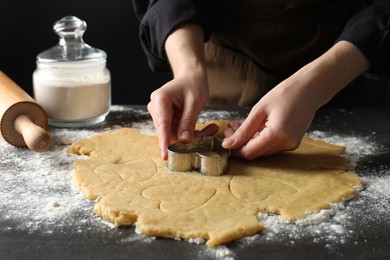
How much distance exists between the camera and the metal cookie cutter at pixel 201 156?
3.82 ft

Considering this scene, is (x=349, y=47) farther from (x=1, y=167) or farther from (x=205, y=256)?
(x=1, y=167)

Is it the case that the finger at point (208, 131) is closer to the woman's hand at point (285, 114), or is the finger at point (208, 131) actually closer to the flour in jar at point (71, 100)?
the woman's hand at point (285, 114)

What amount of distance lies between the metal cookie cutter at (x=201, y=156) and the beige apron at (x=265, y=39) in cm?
49

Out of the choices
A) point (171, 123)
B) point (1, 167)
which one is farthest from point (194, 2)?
point (1, 167)

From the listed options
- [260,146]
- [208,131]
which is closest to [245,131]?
[260,146]

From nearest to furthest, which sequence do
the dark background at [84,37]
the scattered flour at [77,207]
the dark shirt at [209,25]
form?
the scattered flour at [77,207], the dark shirt at [209,25], the dark background at [84,37]

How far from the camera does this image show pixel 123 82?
2.42 metres

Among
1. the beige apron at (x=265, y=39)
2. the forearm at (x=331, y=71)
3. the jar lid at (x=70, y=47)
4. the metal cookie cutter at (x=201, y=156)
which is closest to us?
the metal cookie cutter at (x=201, y=156)

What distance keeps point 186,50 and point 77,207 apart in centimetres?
55

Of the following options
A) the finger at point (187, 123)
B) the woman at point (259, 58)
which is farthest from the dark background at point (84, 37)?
the finger at point (187, 123)

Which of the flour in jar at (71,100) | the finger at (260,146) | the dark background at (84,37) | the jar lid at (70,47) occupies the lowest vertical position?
the dark background at (84,37)

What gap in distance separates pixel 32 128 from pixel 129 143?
0.22 meters

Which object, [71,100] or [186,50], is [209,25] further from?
[71,100]

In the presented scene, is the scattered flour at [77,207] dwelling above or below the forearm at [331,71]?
below
